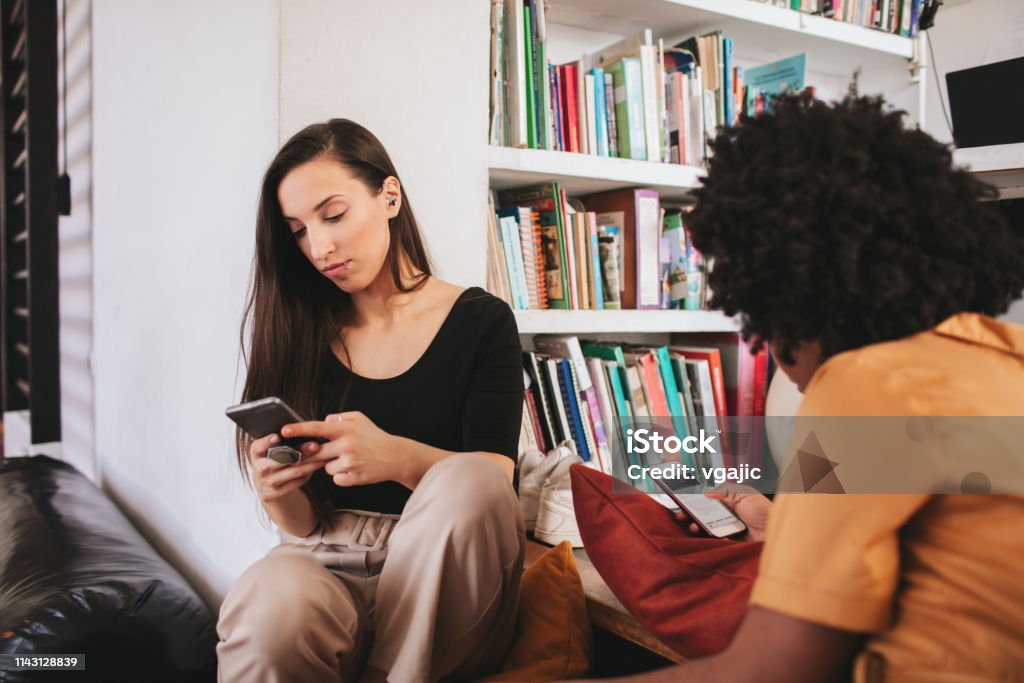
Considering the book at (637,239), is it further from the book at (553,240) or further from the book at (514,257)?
the book at (514,257)

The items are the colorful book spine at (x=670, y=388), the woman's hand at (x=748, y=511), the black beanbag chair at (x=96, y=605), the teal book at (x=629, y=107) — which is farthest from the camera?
the colorful book spine at (x=670, y=388)

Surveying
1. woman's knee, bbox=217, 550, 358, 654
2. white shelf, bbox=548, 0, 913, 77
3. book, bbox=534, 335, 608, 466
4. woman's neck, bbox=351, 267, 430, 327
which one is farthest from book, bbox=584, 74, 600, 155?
woman's knee, bbox=217, 550, 358, 654

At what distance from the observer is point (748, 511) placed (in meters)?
1.17

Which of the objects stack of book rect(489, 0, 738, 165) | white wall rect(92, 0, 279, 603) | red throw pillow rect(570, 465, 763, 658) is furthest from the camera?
stack of book rect(489, 0, 738, 165)

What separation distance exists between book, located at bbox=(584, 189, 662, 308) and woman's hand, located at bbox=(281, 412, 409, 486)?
42.9 inches

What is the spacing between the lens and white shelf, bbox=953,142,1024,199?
1.73 meters

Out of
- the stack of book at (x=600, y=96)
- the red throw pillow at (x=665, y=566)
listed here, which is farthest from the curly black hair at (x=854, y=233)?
the stack of book at (x=600, y=96)

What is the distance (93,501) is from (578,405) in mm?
1304

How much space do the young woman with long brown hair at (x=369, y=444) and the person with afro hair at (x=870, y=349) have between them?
437mm

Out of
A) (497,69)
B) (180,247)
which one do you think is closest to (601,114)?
(497,69)

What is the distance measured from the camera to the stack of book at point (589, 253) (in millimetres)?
1844

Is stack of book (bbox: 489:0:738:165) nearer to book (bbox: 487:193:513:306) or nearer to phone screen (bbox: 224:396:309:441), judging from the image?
book (bbox: 487:193:513:306)

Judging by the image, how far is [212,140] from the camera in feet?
5.52

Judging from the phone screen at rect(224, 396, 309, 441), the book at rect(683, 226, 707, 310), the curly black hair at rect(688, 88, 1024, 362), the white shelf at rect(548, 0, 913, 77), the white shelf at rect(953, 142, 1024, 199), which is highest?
the white shelf at rect(548, 0, 913, 77)
